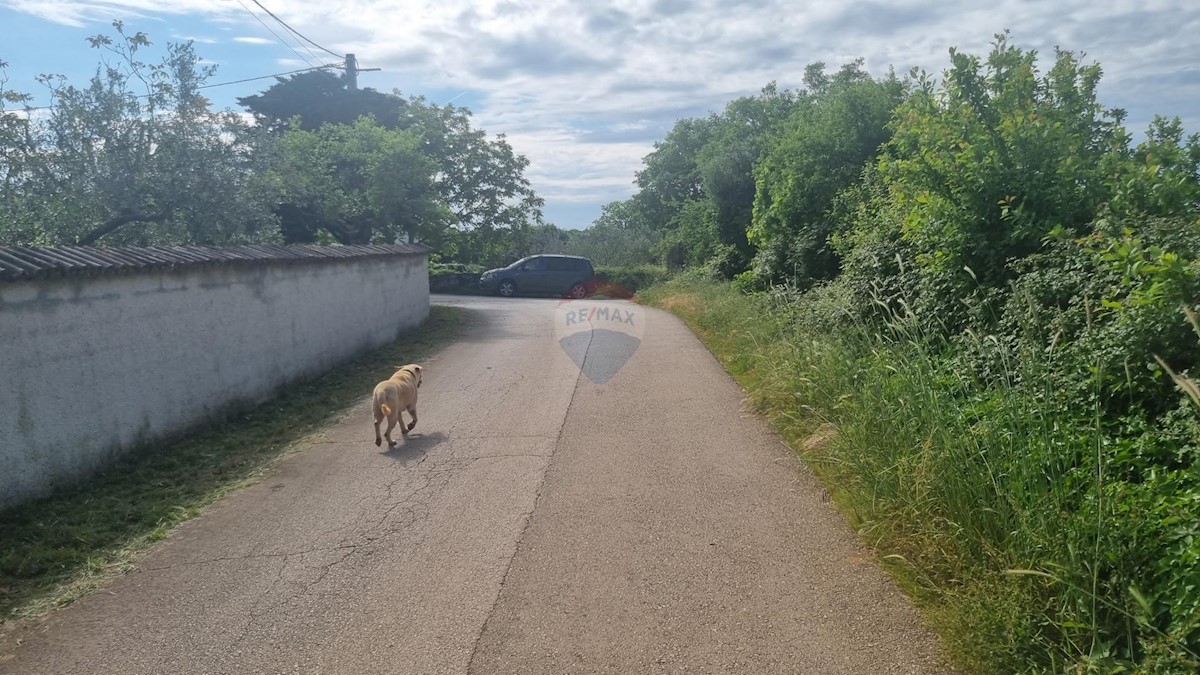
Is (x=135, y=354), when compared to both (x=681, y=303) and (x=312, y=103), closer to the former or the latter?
(x=681, y=303)

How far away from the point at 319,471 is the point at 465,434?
1480mm

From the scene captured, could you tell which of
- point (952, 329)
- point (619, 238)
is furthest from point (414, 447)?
point (619, 238)

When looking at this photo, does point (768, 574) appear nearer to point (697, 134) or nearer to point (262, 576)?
point (262, 576)

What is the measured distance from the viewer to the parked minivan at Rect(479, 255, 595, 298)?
101 feet

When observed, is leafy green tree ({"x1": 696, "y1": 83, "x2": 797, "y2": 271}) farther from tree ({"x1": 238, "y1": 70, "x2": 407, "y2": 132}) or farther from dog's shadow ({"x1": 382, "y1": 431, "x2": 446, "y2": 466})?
dog's shadow ({"x1": 382, "y1": 431, "x2": 446, "y2": 466})

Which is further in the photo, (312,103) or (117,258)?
(312,103)

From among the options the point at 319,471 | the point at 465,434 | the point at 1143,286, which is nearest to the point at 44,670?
the point at 319,471

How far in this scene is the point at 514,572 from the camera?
480 centimetres

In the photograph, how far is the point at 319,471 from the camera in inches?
282

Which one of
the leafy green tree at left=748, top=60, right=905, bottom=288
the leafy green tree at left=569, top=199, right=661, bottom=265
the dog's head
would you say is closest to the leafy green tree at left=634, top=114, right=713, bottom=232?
the leafy green tree at left=569, top=199, right=661, bottom=265

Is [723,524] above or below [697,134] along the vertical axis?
below
